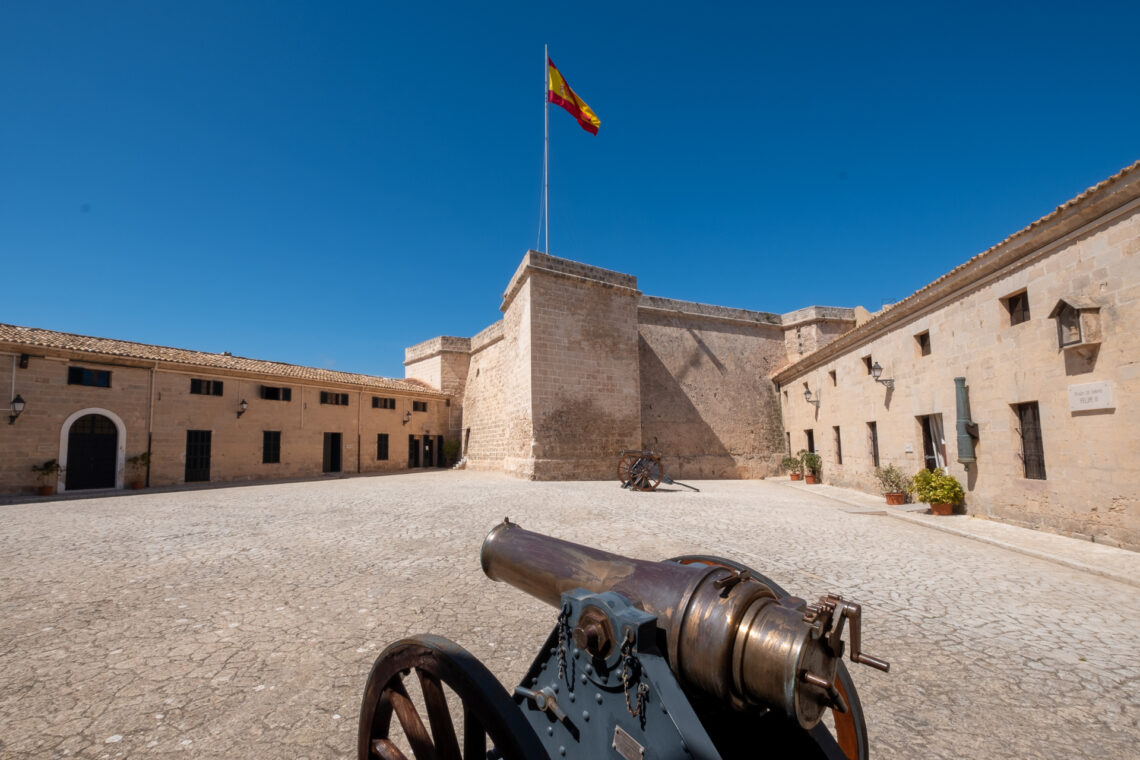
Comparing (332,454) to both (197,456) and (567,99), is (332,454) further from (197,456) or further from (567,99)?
(567,99)

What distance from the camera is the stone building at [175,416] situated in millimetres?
12883

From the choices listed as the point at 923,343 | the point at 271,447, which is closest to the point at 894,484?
the point at 923,343

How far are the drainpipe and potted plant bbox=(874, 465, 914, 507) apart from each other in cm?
173

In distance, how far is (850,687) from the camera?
5.69ft

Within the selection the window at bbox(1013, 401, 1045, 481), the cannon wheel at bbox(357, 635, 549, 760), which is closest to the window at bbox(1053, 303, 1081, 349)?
the window at bbox(1013, 401, 1045, 481)

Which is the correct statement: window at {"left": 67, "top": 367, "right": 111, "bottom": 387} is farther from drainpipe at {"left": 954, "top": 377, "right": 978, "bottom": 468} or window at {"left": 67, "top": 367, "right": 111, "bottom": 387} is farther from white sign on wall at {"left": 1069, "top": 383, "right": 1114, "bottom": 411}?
white sign on wall at {"left": 1069, "top": 383, "right": 1114, "bottom": 411}

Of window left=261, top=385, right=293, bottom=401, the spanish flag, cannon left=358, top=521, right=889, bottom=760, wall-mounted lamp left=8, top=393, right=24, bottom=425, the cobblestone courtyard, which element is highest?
the spanish flag

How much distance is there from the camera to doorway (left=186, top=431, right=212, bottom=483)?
51.0ft

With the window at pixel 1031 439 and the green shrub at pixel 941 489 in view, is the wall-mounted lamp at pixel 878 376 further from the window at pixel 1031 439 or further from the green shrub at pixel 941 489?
the window at pixel 1031 439

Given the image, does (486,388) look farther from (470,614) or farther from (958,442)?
(470,614)

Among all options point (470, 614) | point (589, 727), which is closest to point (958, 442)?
point (470, 614)

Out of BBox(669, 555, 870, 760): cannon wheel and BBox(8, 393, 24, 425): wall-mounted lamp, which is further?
BBox(8, 393, 24, 425): wall-mounted lamp

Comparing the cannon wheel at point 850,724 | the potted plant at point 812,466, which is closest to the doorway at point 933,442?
the potted plant at point 812,466

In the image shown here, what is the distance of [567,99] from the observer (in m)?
17.9
